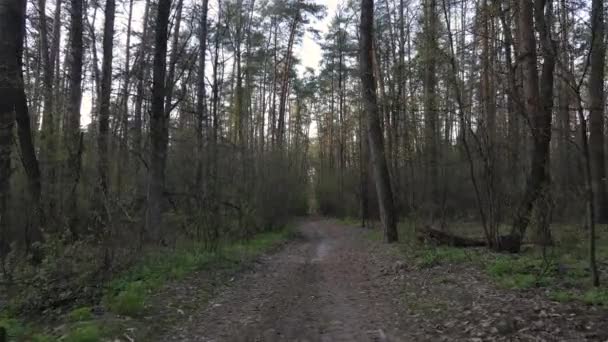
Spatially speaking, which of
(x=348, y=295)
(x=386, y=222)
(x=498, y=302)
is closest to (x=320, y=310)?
(x=348, y=295)

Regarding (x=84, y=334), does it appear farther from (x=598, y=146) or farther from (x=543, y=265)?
(x=598, y=146)

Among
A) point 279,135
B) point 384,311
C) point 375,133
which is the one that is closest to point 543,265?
→ point 384,311

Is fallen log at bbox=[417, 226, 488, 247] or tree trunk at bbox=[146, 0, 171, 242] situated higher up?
tree trunk at bbox=[146, 0, 171, 242]

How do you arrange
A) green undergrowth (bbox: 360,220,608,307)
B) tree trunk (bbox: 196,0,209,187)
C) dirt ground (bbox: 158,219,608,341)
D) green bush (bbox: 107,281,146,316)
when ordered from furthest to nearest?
tree trunk (bbox: 196,0,209,187), green bush (bbox: 107,281,146,316), green undergrowth (bbox: 360,220,608,307), dirt ground (bbox: 158,219,608,341)

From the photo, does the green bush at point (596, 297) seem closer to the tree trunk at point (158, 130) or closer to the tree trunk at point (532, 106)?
the tree trunk at point (532, 106)

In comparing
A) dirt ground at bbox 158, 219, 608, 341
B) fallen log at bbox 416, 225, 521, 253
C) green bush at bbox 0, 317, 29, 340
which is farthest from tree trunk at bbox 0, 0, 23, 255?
fallen log at bbox 416, 225, 521, 253

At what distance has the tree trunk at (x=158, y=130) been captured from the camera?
10.5 m

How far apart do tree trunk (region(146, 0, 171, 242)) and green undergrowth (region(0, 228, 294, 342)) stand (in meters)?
0.97

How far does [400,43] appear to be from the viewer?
23.0 metres

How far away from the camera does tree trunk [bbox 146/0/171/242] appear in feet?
34.3

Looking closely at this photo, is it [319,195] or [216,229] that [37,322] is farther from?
[319,195]

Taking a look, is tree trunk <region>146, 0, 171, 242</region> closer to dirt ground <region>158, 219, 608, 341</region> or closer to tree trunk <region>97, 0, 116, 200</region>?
tree trunk <region>97, 0, 116, 200</region>

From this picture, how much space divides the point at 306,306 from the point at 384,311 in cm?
118

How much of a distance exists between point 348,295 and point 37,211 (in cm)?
554
